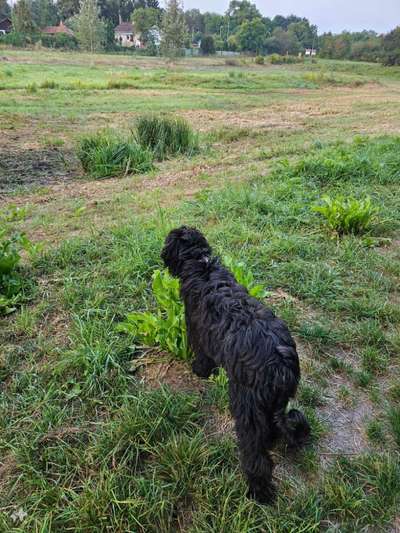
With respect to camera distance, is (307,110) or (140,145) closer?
(140,145)

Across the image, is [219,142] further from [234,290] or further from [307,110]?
[234,290]

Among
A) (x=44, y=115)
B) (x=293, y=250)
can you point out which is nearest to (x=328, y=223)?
(x=293, y=250)

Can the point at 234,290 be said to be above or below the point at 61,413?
above

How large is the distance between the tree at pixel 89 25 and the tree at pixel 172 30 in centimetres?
632

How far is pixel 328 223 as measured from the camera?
434 cm

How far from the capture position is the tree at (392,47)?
141ft

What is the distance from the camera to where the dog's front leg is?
2391mm

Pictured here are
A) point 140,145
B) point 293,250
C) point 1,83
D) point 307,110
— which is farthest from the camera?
point 1,83

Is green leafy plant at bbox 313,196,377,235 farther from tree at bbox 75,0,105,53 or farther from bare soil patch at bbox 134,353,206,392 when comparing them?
tree at bbox 75,0,105,53

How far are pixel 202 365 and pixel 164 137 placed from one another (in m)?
6.88

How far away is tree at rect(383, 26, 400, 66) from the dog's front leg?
50.0 meters

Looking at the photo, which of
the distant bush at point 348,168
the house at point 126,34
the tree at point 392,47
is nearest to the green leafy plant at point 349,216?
the distant bush at point 348,168

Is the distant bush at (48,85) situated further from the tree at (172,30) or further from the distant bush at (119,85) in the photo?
the tree at (172,30)

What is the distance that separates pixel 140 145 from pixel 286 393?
23.2 ft
